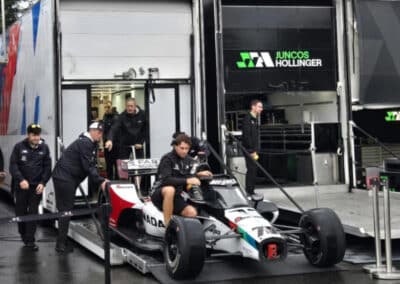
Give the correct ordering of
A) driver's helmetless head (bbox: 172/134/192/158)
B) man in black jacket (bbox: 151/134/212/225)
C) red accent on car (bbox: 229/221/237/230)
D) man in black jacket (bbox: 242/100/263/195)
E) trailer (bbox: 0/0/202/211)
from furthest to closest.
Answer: trailer (bbox: 0/0/202/211) < man in black jacket (bbox: 242/100/263/195) < driver's helmetless head (bbox: 172/134/192/158) < man in black jacket (bbox: 151/134/212/225) < red accent on car (bbox: 229/221/237/230)

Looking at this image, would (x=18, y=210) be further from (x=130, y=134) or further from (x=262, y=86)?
(x=262, y=86)

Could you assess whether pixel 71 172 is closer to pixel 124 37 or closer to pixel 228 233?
pixel 228 233

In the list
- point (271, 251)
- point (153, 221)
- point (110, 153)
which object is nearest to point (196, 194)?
point (153, 221)

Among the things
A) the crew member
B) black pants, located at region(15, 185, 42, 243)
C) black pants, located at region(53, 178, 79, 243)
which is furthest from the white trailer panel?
black pants, located at region(53, 178, 79, 243)

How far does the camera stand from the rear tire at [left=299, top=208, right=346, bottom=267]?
8.00 m

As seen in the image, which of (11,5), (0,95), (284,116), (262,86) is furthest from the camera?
(11,5)

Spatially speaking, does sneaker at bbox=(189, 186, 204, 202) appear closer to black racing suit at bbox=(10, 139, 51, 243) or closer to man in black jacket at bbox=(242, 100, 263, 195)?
black racing suit at bbox=(10, 139, 51, 243)

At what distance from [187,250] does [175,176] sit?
1.57 metres

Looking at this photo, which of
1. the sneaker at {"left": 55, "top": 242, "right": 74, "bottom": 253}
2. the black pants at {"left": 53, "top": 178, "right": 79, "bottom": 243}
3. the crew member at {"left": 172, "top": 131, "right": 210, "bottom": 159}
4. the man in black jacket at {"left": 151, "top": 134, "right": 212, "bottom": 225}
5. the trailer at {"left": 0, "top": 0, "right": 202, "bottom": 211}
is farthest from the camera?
the trailer at {"left": 0, "top": 0, "right": 202, "bottom": 211}

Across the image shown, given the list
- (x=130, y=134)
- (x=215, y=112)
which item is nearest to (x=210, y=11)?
(x=215, y=112)

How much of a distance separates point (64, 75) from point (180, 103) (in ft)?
7.18

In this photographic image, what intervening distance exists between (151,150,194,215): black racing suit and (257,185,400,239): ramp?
7.04ft

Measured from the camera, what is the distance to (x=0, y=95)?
16.5 metres

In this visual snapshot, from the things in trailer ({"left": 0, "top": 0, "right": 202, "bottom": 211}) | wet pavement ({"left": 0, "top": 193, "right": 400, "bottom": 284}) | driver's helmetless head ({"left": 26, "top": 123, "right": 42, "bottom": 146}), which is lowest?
wet pavement ({"left": 0, "top": 193, "right": 400, "bottom": 284})
